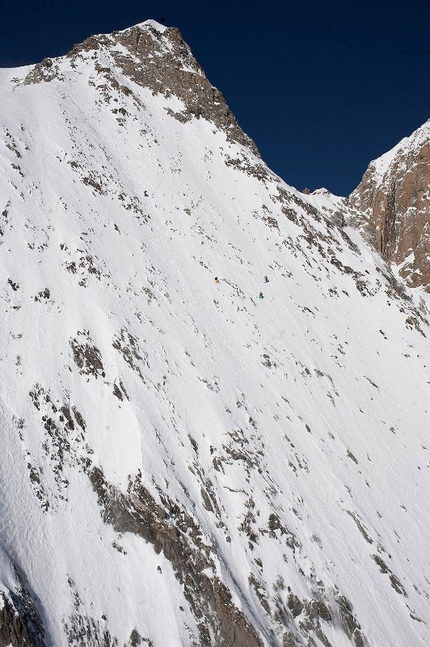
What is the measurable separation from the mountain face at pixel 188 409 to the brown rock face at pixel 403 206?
14744 mm

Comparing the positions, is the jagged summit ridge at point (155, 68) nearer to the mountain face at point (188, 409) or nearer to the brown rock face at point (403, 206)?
the mountain face at point (188, 409)

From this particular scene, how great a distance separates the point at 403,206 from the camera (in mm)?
63656

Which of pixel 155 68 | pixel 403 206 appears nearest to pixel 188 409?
pixel 155 68

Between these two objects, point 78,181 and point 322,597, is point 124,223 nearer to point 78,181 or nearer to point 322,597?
point 78,181

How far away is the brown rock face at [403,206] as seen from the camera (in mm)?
57844

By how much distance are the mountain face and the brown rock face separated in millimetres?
14744

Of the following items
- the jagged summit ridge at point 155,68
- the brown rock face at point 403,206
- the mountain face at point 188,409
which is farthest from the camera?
the brown rock face at point 403,206

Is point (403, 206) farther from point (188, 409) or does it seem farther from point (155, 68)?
point (188, 409)

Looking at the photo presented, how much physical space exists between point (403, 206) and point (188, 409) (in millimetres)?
51909

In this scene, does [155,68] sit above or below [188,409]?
above

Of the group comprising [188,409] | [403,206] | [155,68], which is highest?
[403,206]

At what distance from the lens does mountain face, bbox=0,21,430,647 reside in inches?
626

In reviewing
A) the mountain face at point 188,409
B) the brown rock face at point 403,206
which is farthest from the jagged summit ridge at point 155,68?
the brown rock face at point 403,206

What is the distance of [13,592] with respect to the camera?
13.1 meters
